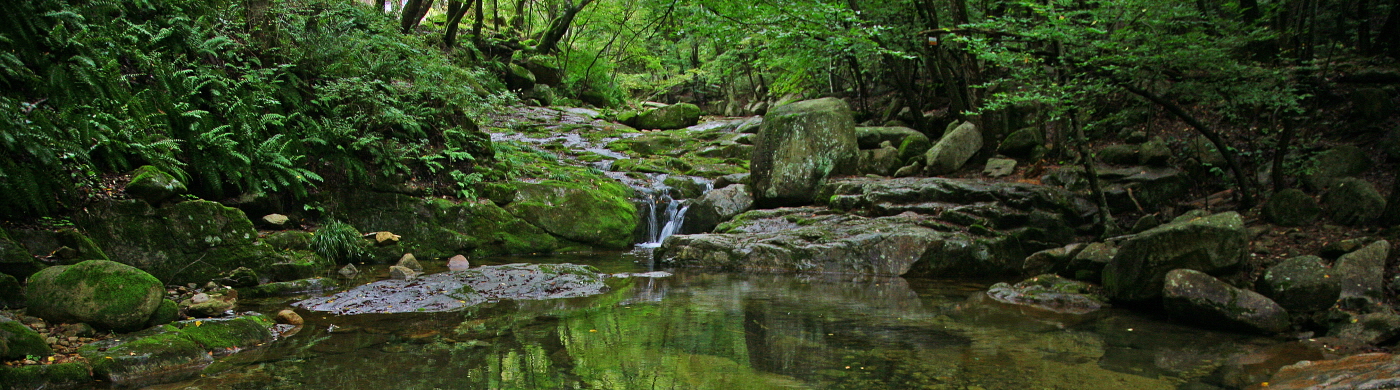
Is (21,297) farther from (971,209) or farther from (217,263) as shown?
(971,209)

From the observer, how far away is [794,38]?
11.6 metres

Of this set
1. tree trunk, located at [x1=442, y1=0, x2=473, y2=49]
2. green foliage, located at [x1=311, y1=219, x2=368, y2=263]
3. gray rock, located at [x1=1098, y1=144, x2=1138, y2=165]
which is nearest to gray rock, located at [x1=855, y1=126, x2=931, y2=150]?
gray rock, located at [x1=1098, y1=144, x2=1138, y2=165]

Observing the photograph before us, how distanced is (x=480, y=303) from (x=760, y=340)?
3.23 m

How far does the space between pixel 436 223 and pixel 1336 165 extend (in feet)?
41.7

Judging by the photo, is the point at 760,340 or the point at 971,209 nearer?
the point at 760,340

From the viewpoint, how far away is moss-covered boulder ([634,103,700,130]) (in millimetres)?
22906

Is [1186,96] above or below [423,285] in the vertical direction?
A: above

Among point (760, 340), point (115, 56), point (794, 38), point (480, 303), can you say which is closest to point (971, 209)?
point (794, 38)

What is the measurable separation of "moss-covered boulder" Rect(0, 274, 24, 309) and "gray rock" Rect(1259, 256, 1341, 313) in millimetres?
10193

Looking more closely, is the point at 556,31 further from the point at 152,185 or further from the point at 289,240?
the point at 152,185

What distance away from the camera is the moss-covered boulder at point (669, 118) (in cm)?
2291

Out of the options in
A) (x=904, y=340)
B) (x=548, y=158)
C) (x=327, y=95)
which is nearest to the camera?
(x=904, y=340)

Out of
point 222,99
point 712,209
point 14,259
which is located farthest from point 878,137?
point 14,259

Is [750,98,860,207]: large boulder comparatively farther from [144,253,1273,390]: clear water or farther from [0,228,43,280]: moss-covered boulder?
[0,228,43,280]: moss-covered boulder
